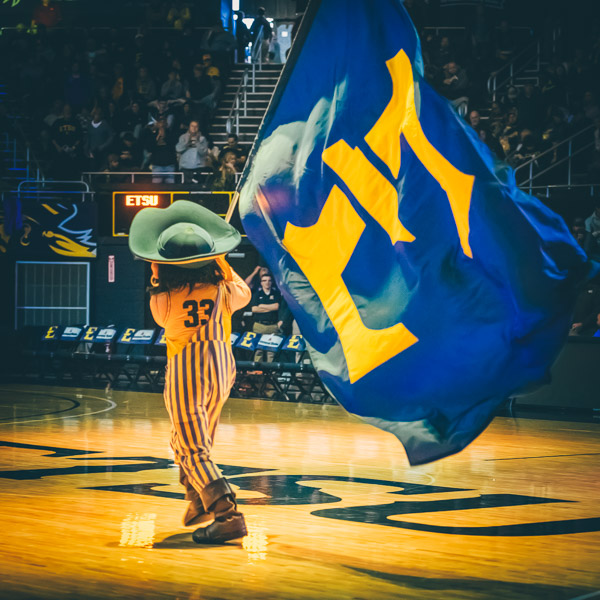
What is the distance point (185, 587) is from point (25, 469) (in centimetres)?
444

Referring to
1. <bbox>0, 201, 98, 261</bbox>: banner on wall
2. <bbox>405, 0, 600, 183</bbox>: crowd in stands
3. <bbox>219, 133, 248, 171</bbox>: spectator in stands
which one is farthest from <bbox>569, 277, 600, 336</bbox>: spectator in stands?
<bbox>0, 201, 98, 261</bbox>: banner on wall

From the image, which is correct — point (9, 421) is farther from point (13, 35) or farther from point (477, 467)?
point (13, 35)

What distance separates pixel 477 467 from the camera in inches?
389

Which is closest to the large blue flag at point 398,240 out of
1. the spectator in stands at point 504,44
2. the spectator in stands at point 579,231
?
the spectator in stands at point 579,231

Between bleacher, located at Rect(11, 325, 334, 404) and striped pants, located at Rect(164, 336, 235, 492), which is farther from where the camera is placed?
bleacher, located at Rect(11, 325, 334, 404)

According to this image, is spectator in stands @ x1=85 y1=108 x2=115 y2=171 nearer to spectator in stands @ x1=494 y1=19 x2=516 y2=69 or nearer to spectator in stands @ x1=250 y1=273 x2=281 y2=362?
spectator in stands @ x1=250 y1=273 x2=281 y2=362

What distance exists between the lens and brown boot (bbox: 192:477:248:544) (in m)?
6.30

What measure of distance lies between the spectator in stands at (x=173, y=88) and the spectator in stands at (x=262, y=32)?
7.70ft

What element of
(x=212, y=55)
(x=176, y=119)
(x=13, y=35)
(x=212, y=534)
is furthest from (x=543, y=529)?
(x=13, y=35)

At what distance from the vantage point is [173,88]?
23016 millimetres

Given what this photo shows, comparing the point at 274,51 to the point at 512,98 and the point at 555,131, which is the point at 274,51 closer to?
the point at 512,98

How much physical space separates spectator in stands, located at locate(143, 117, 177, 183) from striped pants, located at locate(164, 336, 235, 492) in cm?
1403

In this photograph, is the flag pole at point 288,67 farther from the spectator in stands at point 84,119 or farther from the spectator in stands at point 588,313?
the spectator in stands at point 84,119

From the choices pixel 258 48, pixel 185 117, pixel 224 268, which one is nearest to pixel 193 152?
pixel 185 117
